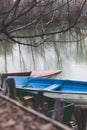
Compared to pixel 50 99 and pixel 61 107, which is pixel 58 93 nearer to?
pixel 50 99

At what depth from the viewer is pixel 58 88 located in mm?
9586

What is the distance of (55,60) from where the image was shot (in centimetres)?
1747

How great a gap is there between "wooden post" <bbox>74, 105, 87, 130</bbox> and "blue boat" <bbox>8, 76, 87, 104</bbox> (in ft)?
1.08

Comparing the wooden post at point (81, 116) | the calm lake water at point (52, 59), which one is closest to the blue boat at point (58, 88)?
the wooden post at point (81, 116)

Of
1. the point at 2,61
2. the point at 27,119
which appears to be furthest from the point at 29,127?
the point at 2,61

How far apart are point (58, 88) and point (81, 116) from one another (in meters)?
2.29

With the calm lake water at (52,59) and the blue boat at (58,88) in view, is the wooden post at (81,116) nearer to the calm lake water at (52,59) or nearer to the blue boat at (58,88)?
the blue boat at (58,88)

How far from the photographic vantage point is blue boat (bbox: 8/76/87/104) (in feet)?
27.6

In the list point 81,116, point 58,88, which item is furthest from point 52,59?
point 81,116

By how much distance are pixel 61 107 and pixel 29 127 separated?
432 millimetres

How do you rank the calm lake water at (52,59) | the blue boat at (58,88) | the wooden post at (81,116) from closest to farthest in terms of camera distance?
1. the wooden post at (81,116)
2. the blue boat at (58,88)
3. the calm lake water at (52,59)

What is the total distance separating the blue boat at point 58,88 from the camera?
8.41 m

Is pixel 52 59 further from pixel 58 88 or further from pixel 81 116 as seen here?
pixel 81 116

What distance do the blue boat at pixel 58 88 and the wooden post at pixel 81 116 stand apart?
0.33 metres
